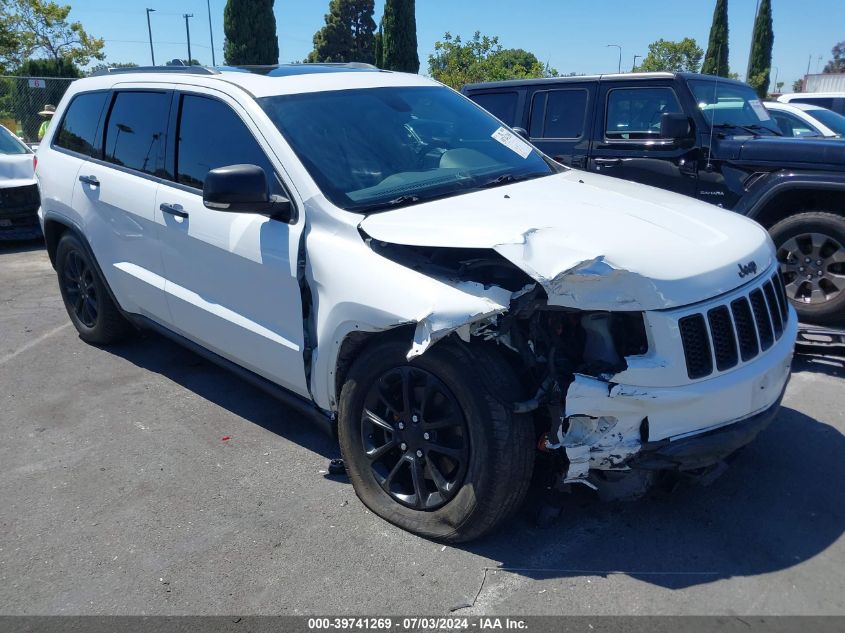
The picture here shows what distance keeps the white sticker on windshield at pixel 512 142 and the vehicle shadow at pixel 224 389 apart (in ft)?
6.57

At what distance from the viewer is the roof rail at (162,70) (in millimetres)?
4312

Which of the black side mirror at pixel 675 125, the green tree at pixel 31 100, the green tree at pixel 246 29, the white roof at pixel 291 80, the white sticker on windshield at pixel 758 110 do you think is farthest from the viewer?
the green tree at pixel 246 29

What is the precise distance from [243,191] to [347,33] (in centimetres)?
6287

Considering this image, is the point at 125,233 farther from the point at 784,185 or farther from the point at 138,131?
the point at 784,185

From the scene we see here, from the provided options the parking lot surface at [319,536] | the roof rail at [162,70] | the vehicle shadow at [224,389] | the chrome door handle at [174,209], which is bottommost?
the vehicle shadow at [224,389]

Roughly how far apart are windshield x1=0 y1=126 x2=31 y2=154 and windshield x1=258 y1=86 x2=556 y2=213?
8578 mm

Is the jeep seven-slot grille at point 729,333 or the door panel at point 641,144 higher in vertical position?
the door panel at point 641,144

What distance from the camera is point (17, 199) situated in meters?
9.83

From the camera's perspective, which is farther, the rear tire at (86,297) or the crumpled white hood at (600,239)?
the rear tire at (86,297)

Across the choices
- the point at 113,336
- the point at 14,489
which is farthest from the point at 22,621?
the point at 113,336

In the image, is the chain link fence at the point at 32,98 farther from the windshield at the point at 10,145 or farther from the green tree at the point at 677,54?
the green tree at the point at 677,54

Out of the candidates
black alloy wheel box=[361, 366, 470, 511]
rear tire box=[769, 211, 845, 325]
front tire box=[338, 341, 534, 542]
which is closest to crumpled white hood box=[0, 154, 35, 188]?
front tire box=[338, 341, 534, 542]

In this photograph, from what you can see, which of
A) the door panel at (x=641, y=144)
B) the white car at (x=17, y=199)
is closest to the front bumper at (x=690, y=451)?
the door panel at (x=641, y=144)

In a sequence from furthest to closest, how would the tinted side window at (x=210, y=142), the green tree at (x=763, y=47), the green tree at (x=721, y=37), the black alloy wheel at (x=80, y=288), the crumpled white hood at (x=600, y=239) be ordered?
the green tree at (x=763, y=47) < the green tree at (x=721, y=37) < the black alloy wheel at (x=80, y=288) < the tinted side window at (x=210, y=142) < the crumpled white hood at (x=600, y=239)
